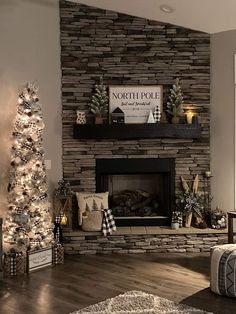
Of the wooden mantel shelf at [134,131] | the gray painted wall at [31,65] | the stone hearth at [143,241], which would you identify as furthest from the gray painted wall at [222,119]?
the gray painted wall at [31,65]

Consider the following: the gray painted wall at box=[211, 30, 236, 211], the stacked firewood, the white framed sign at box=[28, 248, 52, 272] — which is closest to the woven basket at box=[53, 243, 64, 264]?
the white framed sign at box=[28, 248, 52, 272]

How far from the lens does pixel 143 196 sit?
22.5 feet

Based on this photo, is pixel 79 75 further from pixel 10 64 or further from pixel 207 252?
pixel 207 252

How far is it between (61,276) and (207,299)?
1643mm

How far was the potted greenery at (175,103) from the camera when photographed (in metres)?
6.38

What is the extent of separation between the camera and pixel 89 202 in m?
6.30

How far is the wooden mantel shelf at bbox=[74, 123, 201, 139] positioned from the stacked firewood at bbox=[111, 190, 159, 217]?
947 millimetres

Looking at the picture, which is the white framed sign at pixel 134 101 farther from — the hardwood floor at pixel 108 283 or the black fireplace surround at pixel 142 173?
the hardwood floor at pixel 108 283

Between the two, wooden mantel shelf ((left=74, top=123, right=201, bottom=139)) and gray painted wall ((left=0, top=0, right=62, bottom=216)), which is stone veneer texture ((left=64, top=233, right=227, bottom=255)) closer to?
gray painted wall ((left=0, top=0, right=62, bottom=216))

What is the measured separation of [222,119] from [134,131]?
4.04 ft

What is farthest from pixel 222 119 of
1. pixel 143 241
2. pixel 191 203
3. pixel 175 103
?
pixel 143 241

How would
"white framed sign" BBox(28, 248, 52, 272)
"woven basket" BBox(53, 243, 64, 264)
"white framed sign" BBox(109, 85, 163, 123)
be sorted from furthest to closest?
"white framed sign" BBox(109, 85, 163, 123), "woven basket" BBox(53, 243, 64, 264), "white framed sign" BBox(28, 248, 52, 272)

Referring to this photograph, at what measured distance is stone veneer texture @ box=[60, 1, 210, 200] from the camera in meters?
6.45

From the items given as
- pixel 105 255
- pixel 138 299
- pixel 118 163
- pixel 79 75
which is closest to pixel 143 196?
pixel 118 163
